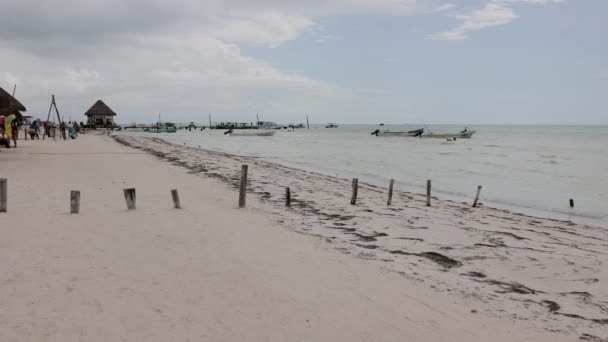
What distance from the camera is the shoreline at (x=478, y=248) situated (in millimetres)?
5629

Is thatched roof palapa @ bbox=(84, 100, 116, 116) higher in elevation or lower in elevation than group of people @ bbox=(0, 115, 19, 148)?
higher

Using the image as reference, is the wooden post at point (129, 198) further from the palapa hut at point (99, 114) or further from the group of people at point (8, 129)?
the palapa hut at point (99, 114)

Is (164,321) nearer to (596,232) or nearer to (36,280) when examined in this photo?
(36,280)

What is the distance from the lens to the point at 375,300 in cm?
530

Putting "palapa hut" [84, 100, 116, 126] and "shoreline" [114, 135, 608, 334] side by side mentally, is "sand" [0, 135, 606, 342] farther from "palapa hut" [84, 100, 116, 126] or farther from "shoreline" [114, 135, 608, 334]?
"palapa hut" [84, 100, 116, 126]

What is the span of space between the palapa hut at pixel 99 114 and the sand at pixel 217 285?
73634 mm

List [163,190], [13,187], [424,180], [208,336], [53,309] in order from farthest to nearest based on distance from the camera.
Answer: [424,180] → [163,190] → [13,187] → [53,309] → [208,336]

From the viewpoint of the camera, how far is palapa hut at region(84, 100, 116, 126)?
76.9 metres

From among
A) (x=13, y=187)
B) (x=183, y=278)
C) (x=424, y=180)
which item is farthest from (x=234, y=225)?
(x=424, y=180)

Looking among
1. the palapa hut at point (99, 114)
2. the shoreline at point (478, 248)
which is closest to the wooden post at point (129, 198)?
the shoreline at point (478, 248)

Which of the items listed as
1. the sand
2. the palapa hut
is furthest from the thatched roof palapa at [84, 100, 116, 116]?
the sand

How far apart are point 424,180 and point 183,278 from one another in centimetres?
1682

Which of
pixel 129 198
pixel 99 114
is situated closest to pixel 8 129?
pixel 129 198

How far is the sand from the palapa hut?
73.6m
